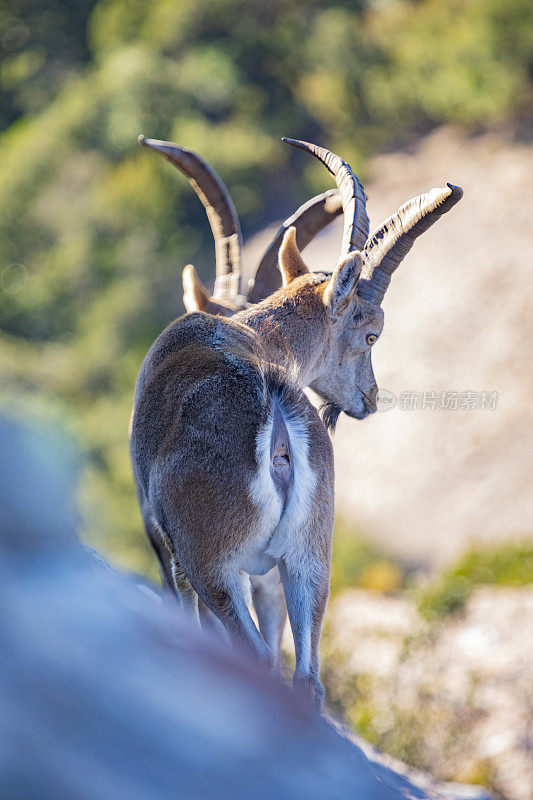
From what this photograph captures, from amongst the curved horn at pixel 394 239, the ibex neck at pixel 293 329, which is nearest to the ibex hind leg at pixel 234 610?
the ibex neck at pixel 293 329

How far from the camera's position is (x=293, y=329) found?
5.11 meters

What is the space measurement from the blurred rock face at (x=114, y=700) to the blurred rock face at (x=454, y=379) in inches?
558

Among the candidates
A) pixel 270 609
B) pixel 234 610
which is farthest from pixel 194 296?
pixel 234 610

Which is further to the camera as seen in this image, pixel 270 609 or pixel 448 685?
pixel 448 685

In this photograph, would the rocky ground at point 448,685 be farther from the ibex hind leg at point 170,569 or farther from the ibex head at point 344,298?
the ibex hind leg at point 170,569

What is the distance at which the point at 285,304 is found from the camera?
5.21 meters

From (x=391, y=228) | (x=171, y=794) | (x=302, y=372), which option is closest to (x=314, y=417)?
(x=302, y=372)

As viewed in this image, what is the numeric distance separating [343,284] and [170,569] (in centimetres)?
196

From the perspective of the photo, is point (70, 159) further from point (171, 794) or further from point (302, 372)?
point (171, 794)

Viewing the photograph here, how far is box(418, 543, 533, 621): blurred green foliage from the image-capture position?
14.0 meters

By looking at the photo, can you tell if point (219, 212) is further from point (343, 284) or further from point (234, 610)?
point (234, 610)

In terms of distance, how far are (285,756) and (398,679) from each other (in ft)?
36.3

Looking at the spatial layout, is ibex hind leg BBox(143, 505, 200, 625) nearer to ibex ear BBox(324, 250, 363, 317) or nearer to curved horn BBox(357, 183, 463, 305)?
ibex ear BBox(324, 250, 363, 317)

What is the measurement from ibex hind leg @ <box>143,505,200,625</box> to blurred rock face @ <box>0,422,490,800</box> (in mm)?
2271
